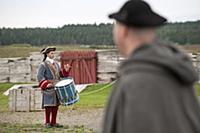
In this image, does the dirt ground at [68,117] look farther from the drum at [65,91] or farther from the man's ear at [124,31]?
the man's ear at [124,31]

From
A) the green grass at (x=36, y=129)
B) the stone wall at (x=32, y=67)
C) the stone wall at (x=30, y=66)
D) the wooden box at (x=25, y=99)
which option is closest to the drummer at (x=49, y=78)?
the green grass at (x=36, y=129)

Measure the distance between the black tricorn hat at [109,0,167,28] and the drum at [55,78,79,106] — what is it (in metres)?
7.67

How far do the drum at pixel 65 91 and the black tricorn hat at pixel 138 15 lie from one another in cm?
767

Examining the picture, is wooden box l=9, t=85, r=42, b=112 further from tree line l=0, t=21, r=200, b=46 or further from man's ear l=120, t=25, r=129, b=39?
tree line l=0, t=21, r=200, b=46

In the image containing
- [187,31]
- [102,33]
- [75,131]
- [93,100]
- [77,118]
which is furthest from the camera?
[102,33]

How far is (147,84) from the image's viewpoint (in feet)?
8.24

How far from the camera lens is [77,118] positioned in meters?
13.0

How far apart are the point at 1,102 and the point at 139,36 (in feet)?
55.8

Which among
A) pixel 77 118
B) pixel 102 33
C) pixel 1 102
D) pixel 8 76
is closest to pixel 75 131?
pixel 77 118

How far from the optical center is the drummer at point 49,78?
10.1m

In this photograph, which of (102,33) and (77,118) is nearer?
(77,118)

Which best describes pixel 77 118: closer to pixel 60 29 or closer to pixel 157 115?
pixel 157 115

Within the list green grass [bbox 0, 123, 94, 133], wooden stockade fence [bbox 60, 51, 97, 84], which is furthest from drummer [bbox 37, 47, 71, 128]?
wooden stockade fence [bbox 60, 51, 97, 84]

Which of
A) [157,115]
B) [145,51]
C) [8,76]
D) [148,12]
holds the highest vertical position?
[148,12]
